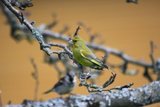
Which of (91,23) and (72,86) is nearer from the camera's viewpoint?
(72,86)

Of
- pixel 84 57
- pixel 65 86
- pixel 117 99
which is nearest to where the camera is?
pixel 84 57

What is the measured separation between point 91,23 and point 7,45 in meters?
0.70

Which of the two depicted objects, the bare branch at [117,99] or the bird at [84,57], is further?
the bare branch at [117,99]

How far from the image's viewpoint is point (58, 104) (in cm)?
191

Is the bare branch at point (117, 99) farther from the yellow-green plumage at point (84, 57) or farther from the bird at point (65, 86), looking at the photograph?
the bird at point (65, 86)

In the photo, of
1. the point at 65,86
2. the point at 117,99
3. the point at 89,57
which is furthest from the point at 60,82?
the point at 89,57

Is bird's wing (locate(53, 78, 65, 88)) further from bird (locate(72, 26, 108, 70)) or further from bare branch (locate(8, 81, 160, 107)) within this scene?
bird (locate(72, 26, 108, 70))

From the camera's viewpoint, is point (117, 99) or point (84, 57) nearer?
point (84, 57)

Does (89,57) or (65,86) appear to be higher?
(89,57)

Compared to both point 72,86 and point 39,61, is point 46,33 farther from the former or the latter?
point 39,61

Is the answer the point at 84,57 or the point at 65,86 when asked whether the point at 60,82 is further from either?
the point at 84,57

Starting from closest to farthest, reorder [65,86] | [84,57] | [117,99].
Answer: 1. [84,57]
2. [117,99]
3. [65,86]

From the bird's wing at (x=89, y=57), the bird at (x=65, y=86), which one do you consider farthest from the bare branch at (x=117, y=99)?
the bird at (x=65, y=86)

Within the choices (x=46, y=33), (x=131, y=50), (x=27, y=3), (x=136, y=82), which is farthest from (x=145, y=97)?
(x=131, y=50)
